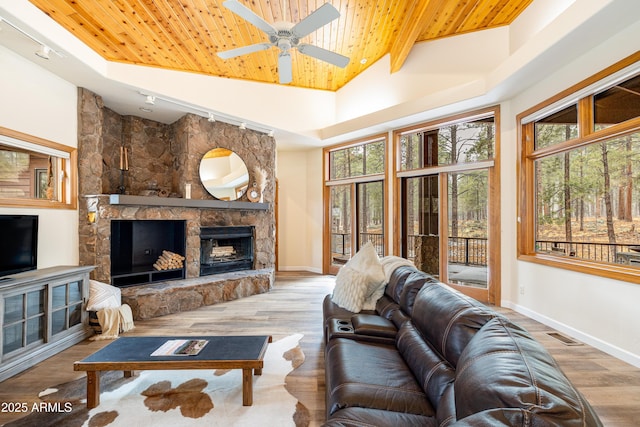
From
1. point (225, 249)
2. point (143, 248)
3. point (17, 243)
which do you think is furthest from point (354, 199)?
point (17, 243)

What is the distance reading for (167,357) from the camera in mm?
2043

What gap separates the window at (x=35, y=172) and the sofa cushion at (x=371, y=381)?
3686mm

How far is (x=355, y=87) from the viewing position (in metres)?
6.05

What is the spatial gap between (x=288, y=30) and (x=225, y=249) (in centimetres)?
371

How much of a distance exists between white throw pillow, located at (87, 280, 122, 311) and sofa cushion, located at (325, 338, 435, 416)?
2824 mm

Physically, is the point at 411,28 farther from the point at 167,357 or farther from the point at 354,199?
the point at 167,357

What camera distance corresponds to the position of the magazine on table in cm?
211

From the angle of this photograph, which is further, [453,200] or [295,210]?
[295,210]

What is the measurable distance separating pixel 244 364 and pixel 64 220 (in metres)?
3.25

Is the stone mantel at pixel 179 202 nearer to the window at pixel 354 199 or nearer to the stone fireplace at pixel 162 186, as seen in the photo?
the stone fireplace at pixel 162 186

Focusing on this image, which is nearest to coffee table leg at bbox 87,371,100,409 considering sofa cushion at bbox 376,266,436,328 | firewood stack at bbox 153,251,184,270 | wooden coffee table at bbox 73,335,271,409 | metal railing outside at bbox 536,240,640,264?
wooden coffee table at bbox 73,335,271,409

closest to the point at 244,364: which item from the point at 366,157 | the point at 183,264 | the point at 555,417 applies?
the point at 555,417

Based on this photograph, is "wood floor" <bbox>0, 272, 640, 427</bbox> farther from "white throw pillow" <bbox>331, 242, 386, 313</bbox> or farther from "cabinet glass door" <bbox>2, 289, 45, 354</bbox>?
"white throw pillow" <bbox>331, 242, 386, 313</bbox>

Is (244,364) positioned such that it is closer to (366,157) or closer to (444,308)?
(444,308)
